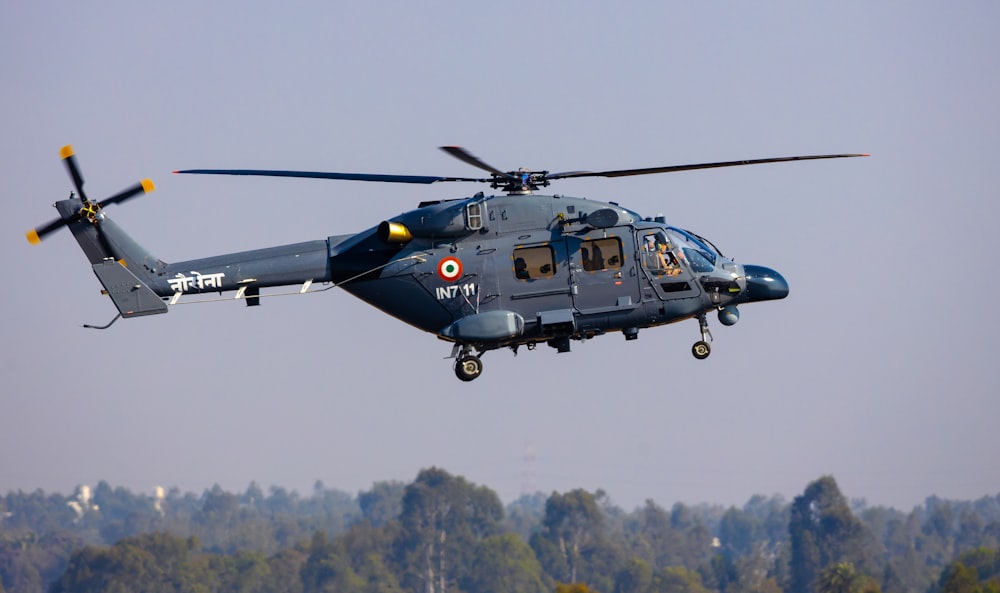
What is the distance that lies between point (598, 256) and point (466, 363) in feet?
14.5

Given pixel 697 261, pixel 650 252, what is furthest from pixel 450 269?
pixel 697 261

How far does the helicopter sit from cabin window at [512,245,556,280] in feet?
0.08

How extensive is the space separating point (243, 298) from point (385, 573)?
128884mm

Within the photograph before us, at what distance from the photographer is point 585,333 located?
39.9 metres

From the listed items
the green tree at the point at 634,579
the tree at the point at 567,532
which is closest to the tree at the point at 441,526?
the tree at the point at 567,532

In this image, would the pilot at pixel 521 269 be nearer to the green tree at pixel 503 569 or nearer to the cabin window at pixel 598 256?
the cabin window at pixel 598 256

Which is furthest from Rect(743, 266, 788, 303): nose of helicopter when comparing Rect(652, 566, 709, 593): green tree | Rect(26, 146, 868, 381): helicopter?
Rect(652, 566, 709, 593): green tree

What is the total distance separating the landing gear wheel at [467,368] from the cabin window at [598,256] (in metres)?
3.82

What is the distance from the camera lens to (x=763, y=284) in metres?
41.4

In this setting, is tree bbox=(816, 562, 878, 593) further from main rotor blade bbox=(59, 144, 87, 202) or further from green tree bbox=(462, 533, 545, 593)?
main rotor blade bbox=(59, 144, 87, 202)

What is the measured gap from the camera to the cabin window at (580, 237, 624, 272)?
39594 millimetres

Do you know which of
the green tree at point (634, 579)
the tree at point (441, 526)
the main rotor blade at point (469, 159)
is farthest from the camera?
the tree at point (441, 526)

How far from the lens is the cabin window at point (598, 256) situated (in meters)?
39.6

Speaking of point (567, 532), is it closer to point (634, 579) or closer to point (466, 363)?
point (634, 579)
